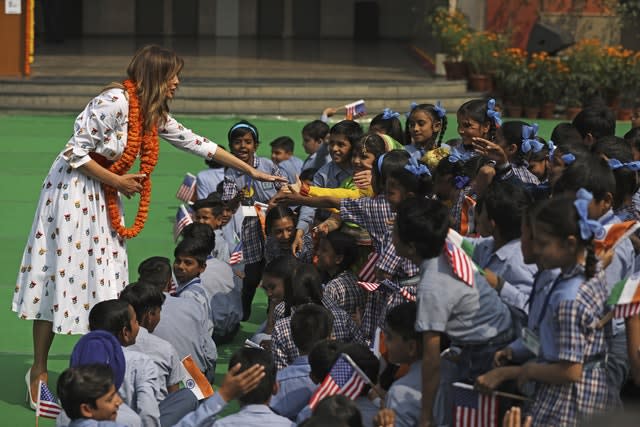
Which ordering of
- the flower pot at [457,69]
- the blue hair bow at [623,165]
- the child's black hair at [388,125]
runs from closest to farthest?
the blue hair bow at [623,165], the child's black hair at [388,125], the flower pot at [457,69]

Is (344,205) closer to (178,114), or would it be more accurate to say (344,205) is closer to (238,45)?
(178,114)

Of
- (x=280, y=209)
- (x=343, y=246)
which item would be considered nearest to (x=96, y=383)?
(x=343, y=246)

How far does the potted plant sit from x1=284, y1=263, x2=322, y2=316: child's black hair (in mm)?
11762

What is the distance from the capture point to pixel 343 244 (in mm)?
6211

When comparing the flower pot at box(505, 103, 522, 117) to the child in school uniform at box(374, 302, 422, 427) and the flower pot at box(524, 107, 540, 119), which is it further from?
the child in school uniform at box(374, 302, 422, 427)

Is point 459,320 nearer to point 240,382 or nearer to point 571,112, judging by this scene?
point 240,382

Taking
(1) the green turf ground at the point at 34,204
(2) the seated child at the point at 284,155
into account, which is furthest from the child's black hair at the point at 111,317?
(2) the seated child at the point at 284,155

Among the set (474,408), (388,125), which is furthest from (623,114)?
(474,408)

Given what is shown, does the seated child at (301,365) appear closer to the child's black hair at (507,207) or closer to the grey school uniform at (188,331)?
the grey school uniform at (188,331)

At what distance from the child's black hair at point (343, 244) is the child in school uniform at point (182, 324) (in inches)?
29.7

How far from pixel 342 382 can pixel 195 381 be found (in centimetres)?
110

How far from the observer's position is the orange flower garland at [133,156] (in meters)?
5.66

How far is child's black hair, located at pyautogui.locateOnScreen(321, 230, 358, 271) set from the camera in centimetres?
620

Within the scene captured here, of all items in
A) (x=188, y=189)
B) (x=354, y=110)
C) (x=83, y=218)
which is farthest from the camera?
(x=188, y=189)
